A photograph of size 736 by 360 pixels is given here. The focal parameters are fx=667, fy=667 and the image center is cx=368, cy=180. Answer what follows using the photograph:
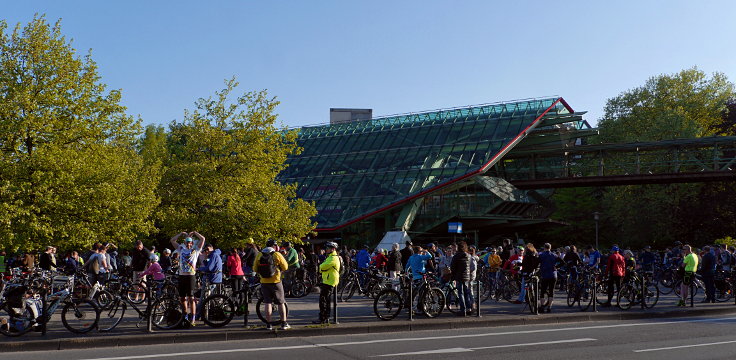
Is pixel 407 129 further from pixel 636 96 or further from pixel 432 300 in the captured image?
pixel 432 300

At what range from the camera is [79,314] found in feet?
40.2

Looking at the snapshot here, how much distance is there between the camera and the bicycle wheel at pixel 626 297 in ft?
59.4

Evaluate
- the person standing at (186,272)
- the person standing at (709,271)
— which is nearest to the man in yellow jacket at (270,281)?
the person standing at (186,272)

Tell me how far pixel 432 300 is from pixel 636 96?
54.6m

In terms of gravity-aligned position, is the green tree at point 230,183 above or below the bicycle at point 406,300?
above

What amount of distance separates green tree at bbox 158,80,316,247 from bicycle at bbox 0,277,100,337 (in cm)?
1583

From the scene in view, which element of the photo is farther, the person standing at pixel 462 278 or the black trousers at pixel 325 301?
the person standing at pixel 462 278

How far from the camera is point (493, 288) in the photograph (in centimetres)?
2105

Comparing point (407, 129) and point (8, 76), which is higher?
point (407, 129)

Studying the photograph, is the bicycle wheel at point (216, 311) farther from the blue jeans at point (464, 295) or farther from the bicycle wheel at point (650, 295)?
the bicycle wheel at point (650, 295)

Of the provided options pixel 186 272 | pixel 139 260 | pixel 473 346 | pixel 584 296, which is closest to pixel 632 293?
pixel 584 296

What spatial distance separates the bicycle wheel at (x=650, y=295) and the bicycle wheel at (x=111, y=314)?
13625 mm

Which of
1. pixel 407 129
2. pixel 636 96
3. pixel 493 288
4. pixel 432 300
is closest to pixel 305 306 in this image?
pixel 432 300

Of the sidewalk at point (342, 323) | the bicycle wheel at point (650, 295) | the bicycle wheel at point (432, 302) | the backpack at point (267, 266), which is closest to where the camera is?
the sidewalk at point (342, 323)
